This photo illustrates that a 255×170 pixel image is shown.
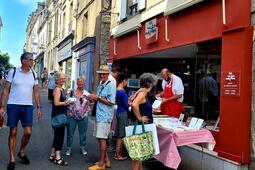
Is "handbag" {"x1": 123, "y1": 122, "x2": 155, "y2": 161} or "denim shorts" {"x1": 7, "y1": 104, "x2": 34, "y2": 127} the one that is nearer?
"handbag" {"x1": 123, "y1": 122, "x2": 155, "y2": 161}

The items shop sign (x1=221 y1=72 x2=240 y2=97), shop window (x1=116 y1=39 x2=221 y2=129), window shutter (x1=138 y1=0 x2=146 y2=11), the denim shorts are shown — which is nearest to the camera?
shop sign (x1=221 y1=72 x2=240 y2=97)

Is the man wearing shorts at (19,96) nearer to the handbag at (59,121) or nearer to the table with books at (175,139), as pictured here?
the handbag at (59,121)

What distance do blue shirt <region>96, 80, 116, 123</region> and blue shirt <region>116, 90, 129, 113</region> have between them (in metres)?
0.55

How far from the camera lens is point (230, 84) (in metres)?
6.36

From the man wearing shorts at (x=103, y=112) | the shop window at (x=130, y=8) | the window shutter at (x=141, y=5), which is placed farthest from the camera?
the shop window at (x=130, y=8)

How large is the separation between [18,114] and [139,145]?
92.5 inches

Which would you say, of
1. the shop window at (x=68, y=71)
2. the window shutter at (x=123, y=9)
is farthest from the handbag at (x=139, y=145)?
the shop window at (x=68, y=71)

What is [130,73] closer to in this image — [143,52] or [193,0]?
[143,52]

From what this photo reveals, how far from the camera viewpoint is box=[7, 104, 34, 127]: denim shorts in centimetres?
657

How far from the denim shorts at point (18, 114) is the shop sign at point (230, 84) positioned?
3.23 meters

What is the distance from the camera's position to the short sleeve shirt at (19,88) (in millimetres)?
6617

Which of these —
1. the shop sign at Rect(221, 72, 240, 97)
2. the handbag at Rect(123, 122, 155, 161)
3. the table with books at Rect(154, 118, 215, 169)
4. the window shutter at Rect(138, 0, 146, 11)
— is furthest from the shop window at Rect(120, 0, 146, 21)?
the handbag at Rect(123, 122, 155, 161)

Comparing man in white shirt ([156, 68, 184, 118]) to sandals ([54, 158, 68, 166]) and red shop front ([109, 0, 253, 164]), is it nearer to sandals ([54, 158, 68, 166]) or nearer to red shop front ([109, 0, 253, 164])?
red shop front ([109, 0, 253, 164])

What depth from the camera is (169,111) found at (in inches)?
331
